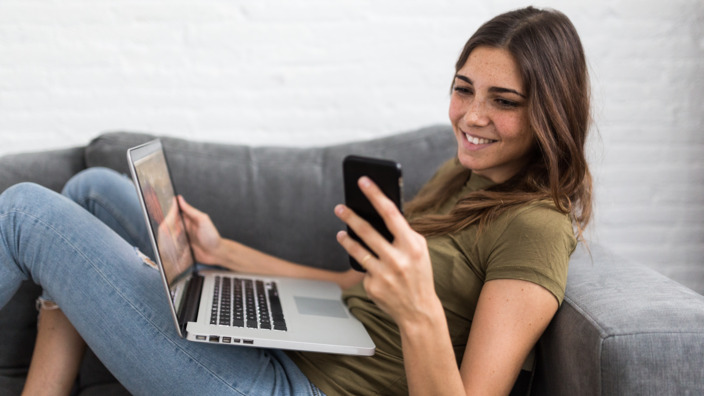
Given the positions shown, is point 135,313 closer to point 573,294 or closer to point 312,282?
point 312,282

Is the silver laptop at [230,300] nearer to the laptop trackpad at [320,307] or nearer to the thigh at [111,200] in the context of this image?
the laptop trackpad at [320,307]

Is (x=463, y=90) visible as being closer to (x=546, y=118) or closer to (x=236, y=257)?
(x=546, y=118)

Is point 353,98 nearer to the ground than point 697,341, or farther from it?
farther from it

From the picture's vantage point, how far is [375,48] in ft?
6.23

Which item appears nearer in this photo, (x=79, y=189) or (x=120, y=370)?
(x=120, y=370)

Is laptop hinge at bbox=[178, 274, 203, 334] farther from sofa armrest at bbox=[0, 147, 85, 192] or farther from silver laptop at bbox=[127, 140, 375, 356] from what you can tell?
sofa armrest at bbox=[0, 147, 85, 192]

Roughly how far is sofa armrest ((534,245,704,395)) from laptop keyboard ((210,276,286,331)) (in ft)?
1.51

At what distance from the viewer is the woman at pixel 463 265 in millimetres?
956

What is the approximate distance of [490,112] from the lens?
1.15m

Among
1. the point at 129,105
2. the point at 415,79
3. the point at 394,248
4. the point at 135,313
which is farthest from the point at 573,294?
the point at 129,105

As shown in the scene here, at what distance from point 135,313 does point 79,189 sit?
521mm

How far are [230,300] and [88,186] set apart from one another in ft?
1.66

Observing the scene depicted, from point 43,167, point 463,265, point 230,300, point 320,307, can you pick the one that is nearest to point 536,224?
point 463,265

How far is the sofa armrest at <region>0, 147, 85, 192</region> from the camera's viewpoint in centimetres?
159
